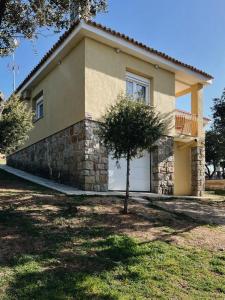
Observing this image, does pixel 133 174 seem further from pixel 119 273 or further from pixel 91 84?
pixel 119 273

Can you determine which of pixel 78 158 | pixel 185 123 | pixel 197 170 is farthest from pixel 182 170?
pixel 78 158

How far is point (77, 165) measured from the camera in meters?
13.8

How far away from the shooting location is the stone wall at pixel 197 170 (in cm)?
1700

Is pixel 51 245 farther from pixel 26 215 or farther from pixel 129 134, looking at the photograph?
pixel 129 134

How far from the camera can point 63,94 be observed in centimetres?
1553

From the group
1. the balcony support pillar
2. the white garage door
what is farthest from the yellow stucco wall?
the white garage door

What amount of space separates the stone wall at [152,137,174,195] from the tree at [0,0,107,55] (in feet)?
20.1

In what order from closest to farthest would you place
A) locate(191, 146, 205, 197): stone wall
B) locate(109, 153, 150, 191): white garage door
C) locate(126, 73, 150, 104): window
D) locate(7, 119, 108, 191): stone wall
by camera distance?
1. locate(7, 119, 108, 191): stone wall
2. locate(109, 153, 150, 191): white garage door
3. locate(126, 73, 150, 104): window
4. locate(191, 146, 205, 197): stone wall

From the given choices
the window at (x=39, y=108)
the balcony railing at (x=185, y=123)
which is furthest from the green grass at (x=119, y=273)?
the window at (x=39, y=108)

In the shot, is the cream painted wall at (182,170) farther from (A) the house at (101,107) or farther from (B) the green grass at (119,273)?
(B) the green grass at (119,273)

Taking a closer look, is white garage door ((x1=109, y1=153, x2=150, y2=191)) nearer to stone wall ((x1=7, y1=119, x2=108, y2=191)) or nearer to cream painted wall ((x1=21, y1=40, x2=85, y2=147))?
stone wall ((x1=7, y1=119, x2=108, y2=191))

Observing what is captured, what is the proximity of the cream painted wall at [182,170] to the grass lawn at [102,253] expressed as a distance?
21.7 ft

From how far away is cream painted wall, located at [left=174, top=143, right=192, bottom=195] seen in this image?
16805mm

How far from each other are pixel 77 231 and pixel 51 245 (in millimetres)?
952
